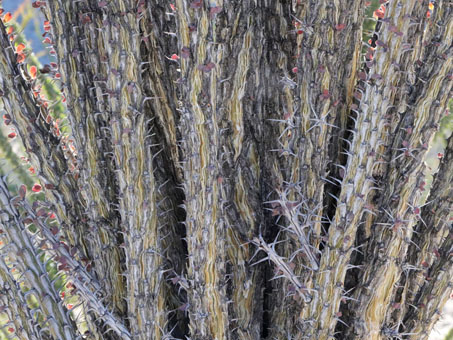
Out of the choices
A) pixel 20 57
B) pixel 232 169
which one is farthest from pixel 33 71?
pixel 232 169

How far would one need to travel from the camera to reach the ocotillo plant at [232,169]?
1729 mm

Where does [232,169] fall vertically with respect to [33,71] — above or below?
below

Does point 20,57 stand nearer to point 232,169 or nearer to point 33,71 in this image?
point 33,71

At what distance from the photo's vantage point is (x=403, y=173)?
5.99ft

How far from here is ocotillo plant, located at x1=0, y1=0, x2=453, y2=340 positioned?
5.67 feet

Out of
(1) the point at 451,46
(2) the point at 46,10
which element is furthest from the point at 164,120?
(1) the point at 451,46

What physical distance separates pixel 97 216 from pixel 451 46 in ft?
4.48

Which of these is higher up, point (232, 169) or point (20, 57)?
point (20, 57)

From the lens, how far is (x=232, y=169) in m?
1.91

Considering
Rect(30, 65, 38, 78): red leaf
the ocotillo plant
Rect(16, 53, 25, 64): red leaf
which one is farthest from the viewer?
Rect(30, 65, 38, 78): red leaf

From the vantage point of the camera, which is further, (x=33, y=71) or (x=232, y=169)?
(x=33, y=71)

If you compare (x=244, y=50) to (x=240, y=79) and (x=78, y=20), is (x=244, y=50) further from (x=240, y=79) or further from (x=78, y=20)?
(x=78, y=20)

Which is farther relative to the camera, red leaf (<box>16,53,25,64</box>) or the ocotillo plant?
red leaf (<box>16,53,25,64</box>)

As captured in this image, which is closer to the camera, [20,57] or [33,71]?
[20,57]
